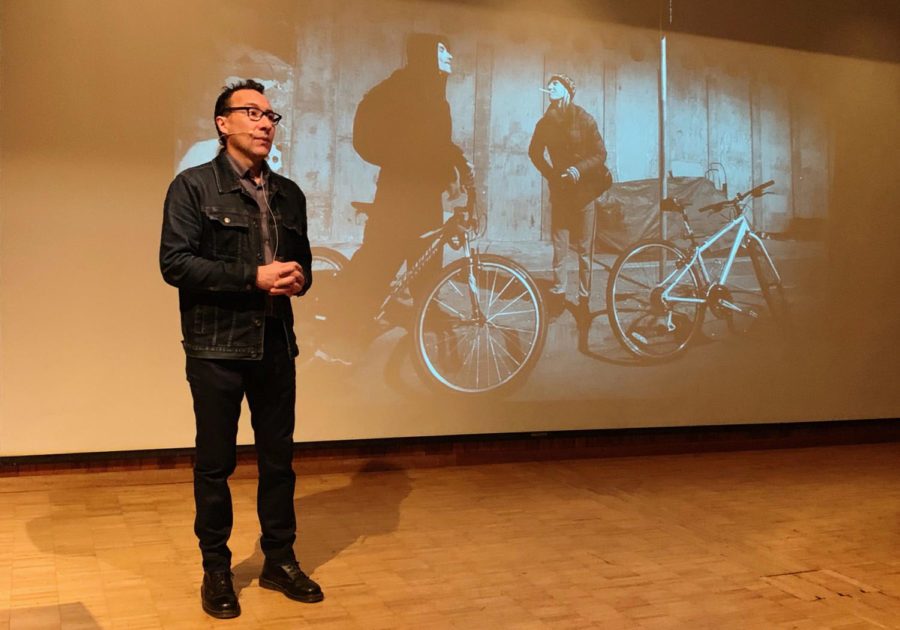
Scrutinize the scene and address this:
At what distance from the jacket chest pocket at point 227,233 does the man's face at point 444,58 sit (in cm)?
233

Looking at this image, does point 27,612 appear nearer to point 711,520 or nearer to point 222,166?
point 222,166

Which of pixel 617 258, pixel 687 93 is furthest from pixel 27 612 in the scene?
pixel 687 93

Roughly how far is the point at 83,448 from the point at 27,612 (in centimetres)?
171

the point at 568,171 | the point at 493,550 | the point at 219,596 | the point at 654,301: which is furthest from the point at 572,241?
the point at 219,596

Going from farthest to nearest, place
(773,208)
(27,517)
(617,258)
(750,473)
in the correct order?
(773,208), (617,258), (750,473), (27,517)

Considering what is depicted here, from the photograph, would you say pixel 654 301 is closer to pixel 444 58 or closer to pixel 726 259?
pixel 726 259

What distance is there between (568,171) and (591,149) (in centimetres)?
18

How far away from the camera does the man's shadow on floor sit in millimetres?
2920

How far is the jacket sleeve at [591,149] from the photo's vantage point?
4.82 meters

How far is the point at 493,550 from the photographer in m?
3.08

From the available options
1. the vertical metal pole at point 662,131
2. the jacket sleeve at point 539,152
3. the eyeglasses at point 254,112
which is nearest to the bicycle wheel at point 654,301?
the vertical metal pole at point 662,131

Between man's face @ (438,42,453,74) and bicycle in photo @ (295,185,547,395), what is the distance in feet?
2.06

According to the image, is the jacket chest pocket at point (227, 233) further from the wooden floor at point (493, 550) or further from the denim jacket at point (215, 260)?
the wooden floor at point (493, 550)

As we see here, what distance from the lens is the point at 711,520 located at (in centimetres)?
355
